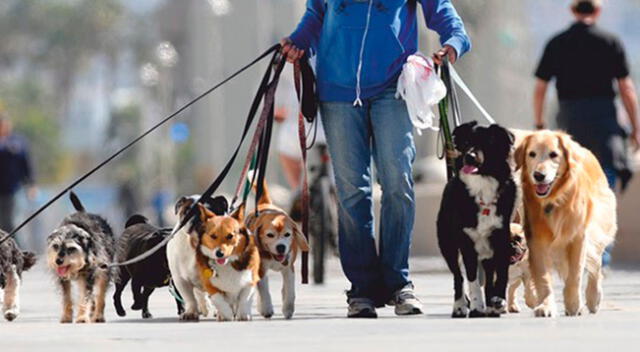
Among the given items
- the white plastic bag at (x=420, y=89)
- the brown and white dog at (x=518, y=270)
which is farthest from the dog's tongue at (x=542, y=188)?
the white plastic bag at (x=420, y=89)

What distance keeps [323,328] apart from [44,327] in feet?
4.47

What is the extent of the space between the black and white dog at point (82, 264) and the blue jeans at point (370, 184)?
1.20 m

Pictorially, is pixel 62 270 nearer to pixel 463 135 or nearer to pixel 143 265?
pixel 143 265

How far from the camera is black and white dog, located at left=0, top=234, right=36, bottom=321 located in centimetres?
1046

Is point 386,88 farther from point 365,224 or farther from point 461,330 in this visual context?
point 461,330

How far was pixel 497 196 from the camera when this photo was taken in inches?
365

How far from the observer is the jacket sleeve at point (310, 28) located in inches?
397

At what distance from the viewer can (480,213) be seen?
30.4 ft

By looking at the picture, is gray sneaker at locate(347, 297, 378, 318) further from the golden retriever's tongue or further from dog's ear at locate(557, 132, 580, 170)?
the golden retriever's tongue

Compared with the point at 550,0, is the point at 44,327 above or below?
below

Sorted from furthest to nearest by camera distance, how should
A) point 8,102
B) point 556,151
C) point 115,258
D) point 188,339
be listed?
point 8,102
point 115,258
point 556,151
point 188,339

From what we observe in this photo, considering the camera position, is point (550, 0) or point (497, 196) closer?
point (497, 196)

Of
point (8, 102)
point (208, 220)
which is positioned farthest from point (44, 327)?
point (8, 102)

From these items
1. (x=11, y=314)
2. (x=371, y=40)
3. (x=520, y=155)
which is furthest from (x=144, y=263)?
(x=520, y=155)
